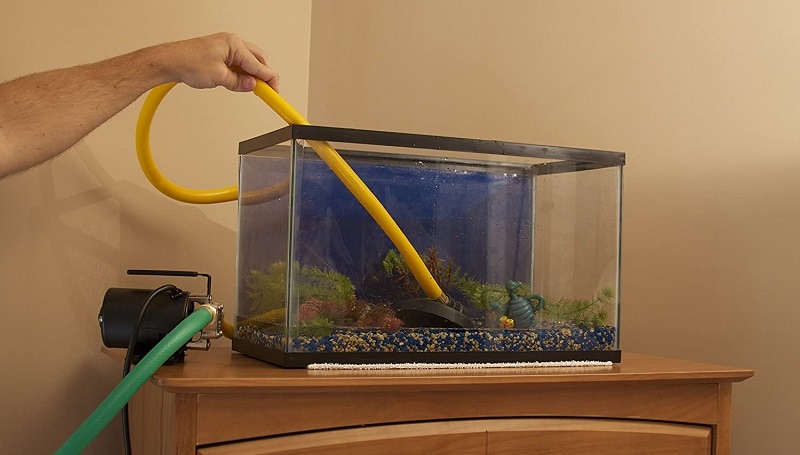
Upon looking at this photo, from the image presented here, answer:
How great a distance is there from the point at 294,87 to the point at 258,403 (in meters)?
1.06

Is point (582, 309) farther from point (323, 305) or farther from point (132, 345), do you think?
point (132, 345)

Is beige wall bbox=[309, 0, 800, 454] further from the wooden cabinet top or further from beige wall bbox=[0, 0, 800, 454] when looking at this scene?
the wooden cabinet top

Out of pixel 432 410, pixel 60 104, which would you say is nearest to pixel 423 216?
pixel 432 410

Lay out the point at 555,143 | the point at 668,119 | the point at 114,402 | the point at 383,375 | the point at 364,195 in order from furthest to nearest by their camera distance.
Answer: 1. the point at 555,143
2. the point at 668,119
3. the point at 364,195
4. the point at 383,375
5. the point at 114,402

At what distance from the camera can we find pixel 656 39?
5.63 feet

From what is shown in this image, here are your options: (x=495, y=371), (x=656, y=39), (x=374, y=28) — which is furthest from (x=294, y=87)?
(x=495, y=371)

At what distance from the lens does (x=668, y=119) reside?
170 centimetres

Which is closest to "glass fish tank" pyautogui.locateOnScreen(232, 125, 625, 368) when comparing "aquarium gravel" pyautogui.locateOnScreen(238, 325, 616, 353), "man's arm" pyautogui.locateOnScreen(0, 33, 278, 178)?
"aquarium gravel" pyautogui.locateOnScreen(238, 325, 616, 353)

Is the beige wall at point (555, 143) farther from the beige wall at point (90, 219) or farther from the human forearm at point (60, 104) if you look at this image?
the human forearm at point (60, 104)

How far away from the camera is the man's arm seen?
1.12 m

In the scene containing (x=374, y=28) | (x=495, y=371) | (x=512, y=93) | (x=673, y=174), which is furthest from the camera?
(x=374, y=28)

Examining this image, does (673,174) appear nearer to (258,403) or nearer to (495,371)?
(495,371)

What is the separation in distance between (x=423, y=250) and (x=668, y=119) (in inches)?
26.3

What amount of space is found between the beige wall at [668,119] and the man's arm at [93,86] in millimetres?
721
